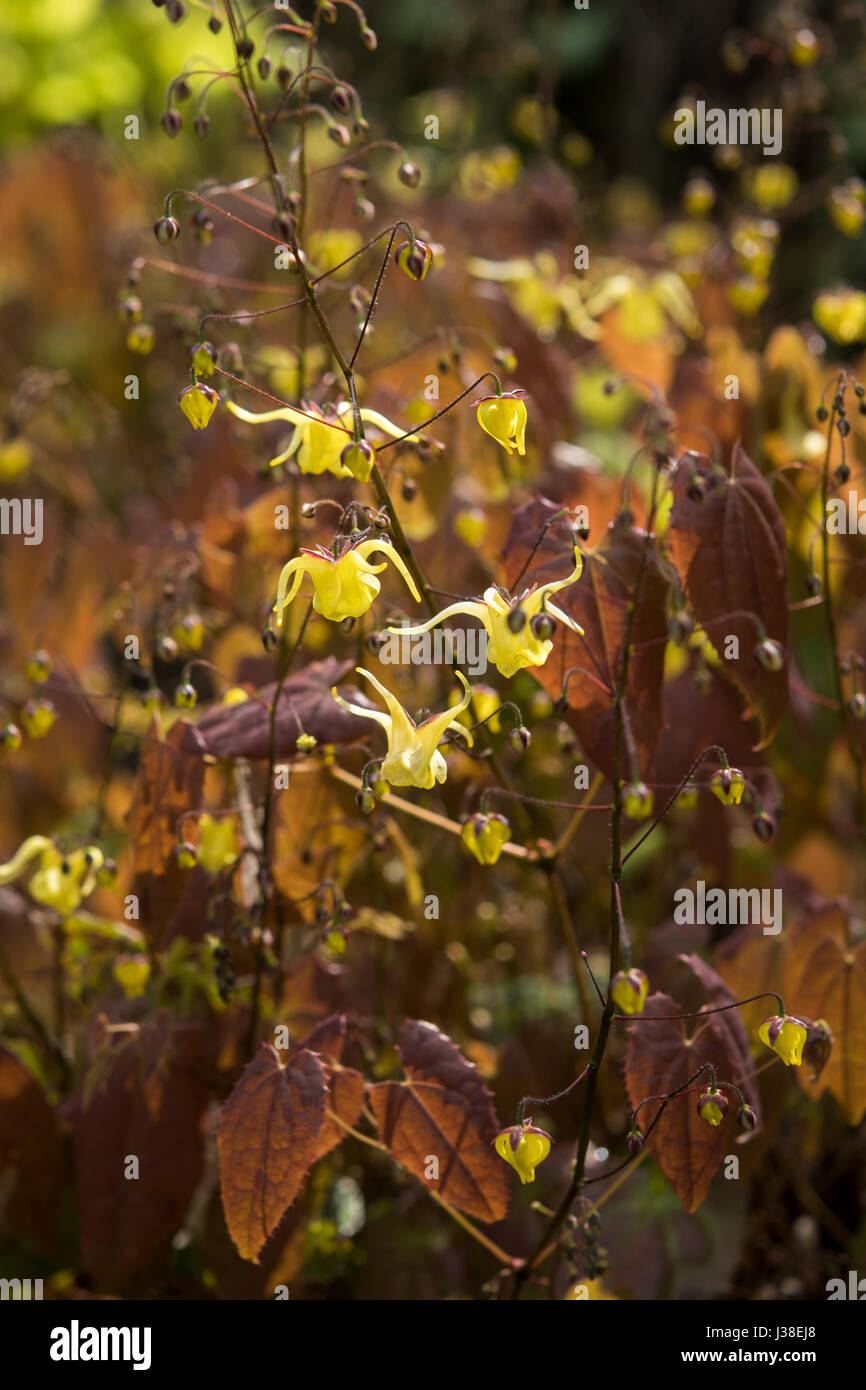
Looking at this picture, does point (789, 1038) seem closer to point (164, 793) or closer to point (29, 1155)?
point (164, 793)

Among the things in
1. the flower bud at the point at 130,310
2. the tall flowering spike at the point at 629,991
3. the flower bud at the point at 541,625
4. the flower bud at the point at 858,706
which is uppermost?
the flower bud at the point at 130,310

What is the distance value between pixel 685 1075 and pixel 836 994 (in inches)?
8.4

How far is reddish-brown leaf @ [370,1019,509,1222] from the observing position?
951 millimetres

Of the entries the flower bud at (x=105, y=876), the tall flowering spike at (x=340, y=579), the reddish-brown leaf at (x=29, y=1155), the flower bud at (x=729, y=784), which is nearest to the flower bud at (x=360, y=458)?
the tall flowering spike at (x=340, y=579)

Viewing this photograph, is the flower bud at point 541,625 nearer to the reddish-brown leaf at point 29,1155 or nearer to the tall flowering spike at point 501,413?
the tall flowering spike at point 501,413

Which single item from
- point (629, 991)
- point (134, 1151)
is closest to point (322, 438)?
point (629, 991)

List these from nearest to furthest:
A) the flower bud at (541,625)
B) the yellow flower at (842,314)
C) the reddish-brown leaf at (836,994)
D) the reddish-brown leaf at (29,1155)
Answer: the flower bud at (541,625) → the reddish-brown leaf at (836,994) → the reddish-brown leaf at (29,1155) → the yellow flower at (842,314)

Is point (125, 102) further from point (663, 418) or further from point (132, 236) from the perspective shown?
point (663, 418)

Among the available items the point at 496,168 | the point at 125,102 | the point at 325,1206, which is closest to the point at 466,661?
the point at 325,1206

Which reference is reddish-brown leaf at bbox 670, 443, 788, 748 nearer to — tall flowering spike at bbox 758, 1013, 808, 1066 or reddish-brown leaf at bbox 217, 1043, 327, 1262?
tall flowering spike at bbox 758, 1013, 808, 1066

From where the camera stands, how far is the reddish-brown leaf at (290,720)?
965 mm

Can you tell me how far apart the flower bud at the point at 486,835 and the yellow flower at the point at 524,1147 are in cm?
18

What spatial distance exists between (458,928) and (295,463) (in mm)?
602

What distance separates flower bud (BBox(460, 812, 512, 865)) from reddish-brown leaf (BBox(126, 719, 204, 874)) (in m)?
0.28
